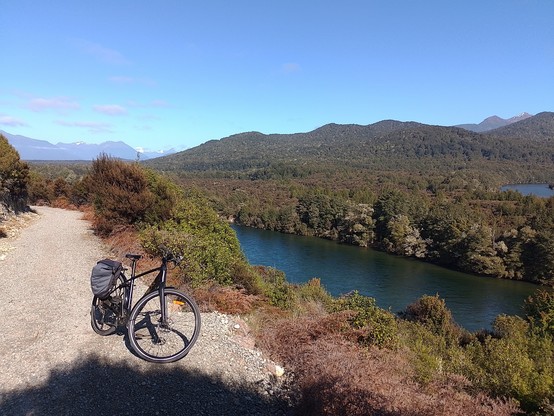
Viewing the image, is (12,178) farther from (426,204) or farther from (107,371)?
(426,204)

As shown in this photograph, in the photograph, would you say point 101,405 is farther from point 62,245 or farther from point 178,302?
point 62,245

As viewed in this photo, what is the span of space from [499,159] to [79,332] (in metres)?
175

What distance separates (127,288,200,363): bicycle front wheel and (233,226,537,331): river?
76.5ft

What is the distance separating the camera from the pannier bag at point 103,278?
429 centimetres

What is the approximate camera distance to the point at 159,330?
14.3 ft

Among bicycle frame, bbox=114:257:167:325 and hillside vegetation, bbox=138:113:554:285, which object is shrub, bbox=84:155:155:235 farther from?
hillside vegetation, bbox=138:113:554:285

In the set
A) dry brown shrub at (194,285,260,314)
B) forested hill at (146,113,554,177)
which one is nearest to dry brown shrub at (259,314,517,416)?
dry brown shrub at (194,285,260,314)

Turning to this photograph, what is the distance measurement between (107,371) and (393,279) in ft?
131

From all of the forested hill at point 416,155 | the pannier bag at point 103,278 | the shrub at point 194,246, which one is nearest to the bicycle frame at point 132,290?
the pannier bag at point 103,278

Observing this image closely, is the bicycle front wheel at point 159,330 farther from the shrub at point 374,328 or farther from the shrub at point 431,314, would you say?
the shrub at point 431,314

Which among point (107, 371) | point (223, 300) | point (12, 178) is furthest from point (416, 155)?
point (107, 371)

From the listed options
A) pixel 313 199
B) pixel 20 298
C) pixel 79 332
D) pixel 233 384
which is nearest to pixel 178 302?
pixel 233 384

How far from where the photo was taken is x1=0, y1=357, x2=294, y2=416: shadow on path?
3.38 m

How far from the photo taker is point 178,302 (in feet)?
14.3
